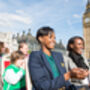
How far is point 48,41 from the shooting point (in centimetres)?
104

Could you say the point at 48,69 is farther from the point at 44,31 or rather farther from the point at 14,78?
the point at 14,78

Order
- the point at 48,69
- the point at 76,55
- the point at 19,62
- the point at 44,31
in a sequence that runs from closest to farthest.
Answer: the point at 48,69, the point at 44,31, the point at 76,55, the point at 19,62

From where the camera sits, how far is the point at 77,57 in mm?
1430

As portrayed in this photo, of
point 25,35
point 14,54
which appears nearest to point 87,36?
point 25,35

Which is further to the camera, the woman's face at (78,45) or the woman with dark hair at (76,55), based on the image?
the woman's face at (78,45)

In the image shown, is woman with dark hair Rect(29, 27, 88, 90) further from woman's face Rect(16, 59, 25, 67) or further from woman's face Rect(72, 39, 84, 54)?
woman's face Rect(16, 59, 25, 67)

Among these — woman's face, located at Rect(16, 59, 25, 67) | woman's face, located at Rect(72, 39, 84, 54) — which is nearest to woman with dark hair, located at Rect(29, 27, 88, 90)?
woman's face, located at Rect(72, 39, 84, 54)

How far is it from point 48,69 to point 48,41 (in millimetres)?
203

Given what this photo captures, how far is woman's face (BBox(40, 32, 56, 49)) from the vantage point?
104 centimetres

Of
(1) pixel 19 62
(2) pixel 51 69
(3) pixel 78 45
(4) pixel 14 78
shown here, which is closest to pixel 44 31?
(2) pixel 51 69

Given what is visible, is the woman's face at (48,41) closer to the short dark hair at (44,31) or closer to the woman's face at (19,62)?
the short dark hair at (44,31)

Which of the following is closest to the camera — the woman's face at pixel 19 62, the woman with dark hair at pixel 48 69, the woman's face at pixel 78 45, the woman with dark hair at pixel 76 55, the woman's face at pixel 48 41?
the woman with dark hair at pixel 48 69

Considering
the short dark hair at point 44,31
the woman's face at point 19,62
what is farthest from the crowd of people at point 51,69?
the woman's face at point 19,62

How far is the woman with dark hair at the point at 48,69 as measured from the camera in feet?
2.83
